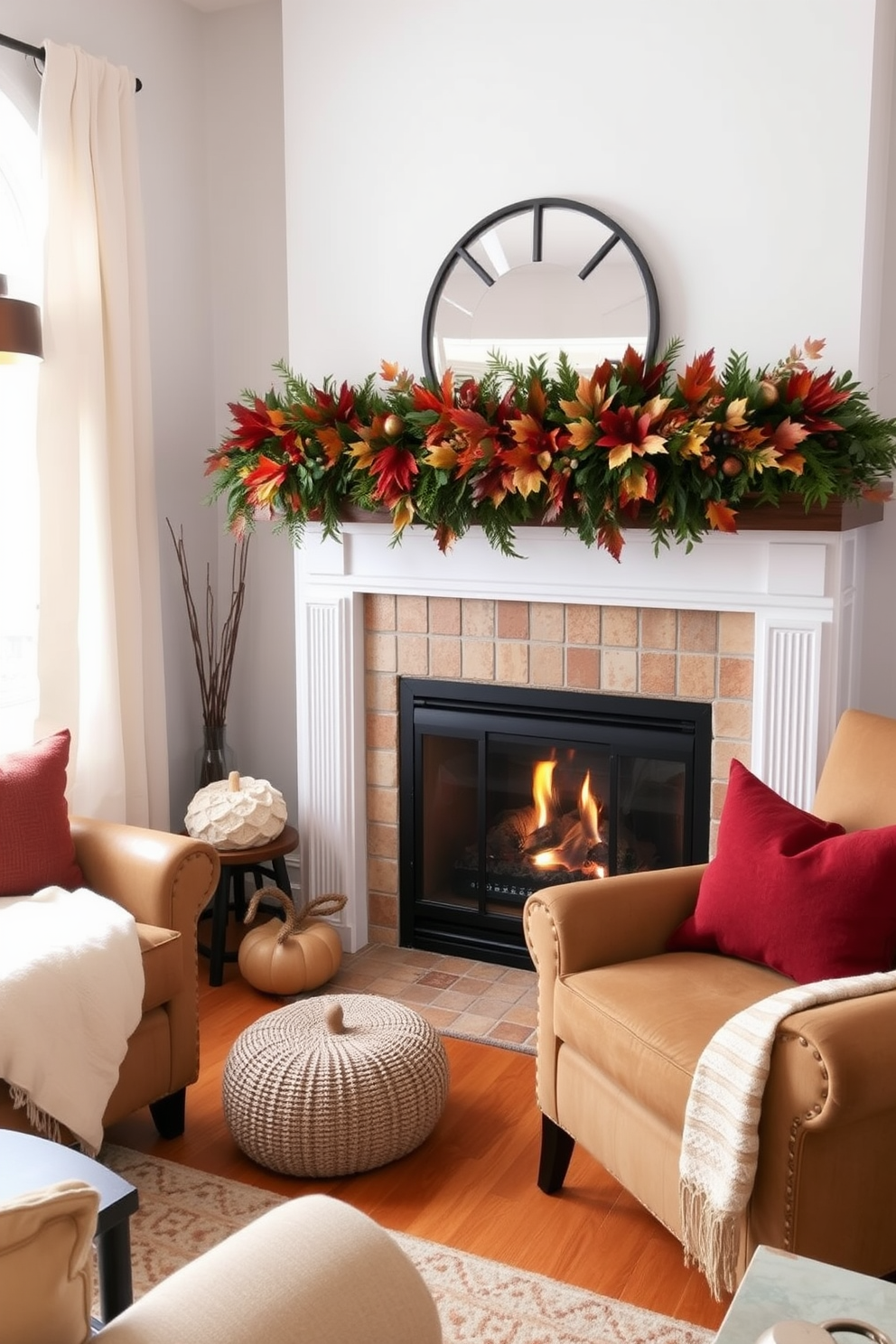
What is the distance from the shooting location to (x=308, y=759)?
3.70 m

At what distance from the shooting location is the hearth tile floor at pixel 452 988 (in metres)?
3.21

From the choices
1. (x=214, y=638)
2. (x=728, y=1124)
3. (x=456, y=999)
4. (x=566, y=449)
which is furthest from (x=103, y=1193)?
(x=214, y=638)

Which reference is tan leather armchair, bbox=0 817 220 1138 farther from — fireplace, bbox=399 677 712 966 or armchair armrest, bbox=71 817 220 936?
fireplace, bbox=399 677 712 966

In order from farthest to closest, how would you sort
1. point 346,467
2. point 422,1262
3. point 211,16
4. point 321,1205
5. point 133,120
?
1. point 211,16
2. point 133,120
3. point 346,467
4. point 422,1262
5. point 321,1205

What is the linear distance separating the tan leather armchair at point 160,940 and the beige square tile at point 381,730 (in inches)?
36.4

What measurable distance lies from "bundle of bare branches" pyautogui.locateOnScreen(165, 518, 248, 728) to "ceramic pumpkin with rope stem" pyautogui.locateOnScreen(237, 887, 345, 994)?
0.78 meters

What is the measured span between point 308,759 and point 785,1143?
212cm

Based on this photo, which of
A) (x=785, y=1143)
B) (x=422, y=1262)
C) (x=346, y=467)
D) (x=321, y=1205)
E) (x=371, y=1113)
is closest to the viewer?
(x=321, y=1205)

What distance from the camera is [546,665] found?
337 centimetres

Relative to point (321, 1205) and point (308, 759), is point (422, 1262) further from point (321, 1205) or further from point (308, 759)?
point (308, 759)

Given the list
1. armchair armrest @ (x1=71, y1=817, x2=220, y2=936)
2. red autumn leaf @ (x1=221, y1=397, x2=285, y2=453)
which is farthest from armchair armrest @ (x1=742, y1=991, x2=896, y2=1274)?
red autumn leaf @ (x1=221, y1=397, x2=285, y2=453)

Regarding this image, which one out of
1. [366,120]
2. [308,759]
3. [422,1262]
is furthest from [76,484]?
[422,1262]

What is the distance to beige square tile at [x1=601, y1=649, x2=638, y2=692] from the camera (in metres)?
3.26

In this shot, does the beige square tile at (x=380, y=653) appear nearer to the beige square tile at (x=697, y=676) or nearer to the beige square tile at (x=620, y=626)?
the beige square tile at (x=620, y=626)
